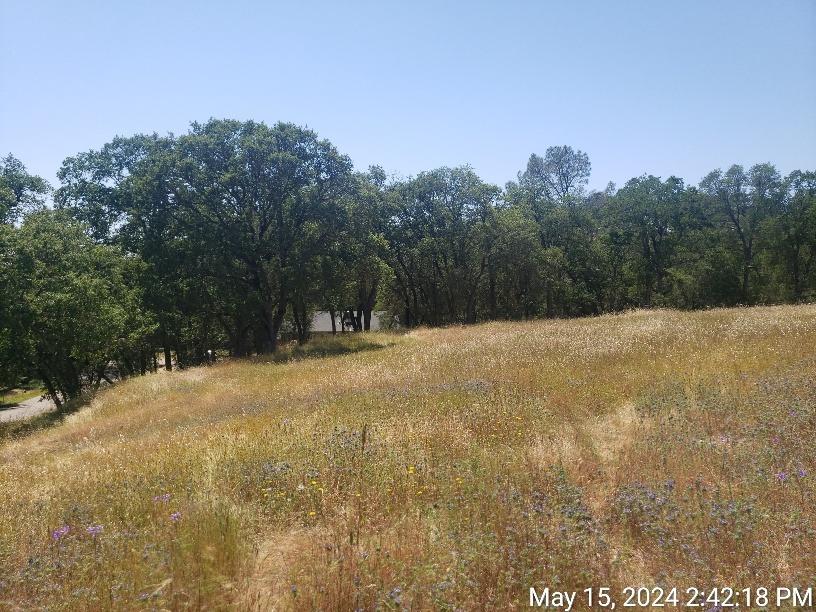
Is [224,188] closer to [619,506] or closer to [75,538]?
[75,538]

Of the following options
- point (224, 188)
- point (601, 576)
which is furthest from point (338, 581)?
point (224, 188)

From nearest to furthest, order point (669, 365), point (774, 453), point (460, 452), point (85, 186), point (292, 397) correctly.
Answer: point (774, 453), point (460, 452), point (669, 365), point (292, 397), point (85, 186)

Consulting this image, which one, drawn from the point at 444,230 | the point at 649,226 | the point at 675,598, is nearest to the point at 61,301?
the point at 675,598

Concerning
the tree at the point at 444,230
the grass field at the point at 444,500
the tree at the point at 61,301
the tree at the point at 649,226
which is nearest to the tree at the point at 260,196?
the tree at the point at 61,301

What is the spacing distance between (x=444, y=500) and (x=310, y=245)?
23.0 meters

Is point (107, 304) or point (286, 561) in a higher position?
point (107, 304)

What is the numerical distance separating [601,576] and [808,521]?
6.27ft

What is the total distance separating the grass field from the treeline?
17.1 metres

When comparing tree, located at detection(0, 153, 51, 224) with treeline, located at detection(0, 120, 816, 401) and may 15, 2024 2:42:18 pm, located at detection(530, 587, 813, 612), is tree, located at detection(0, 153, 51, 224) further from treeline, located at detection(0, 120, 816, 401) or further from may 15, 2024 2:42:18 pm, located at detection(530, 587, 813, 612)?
may 15, 2024 2:42:18 pm, located at detection(530, 587, 813, 612)

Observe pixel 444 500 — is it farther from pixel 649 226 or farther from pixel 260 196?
pixel 649 226

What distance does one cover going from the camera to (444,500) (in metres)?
4.66

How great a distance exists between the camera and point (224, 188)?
25375 millimetres

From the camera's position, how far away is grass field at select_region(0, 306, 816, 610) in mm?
3398

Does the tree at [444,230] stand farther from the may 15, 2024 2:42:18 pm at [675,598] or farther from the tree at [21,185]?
the may 15, 2024 2:42:18 pm at [675,598]
